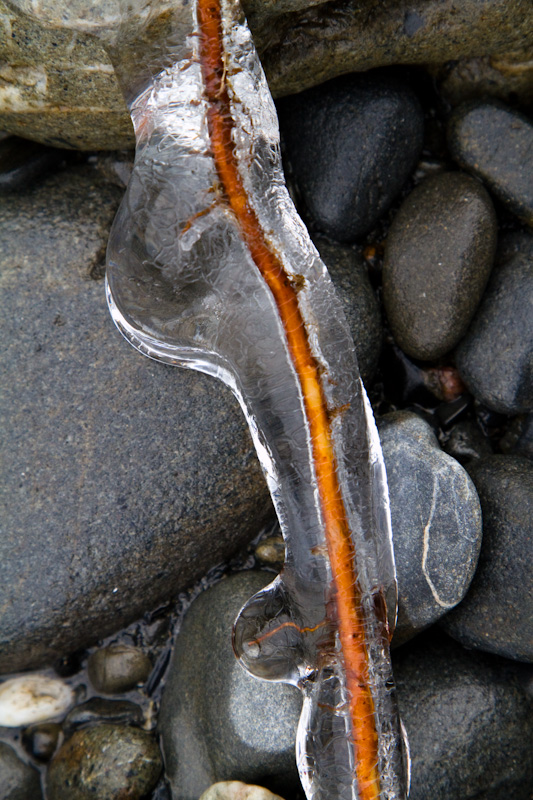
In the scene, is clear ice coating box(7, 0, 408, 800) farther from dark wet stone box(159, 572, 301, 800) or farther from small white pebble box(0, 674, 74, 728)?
small white pebble box(0, 674, 74, 728)

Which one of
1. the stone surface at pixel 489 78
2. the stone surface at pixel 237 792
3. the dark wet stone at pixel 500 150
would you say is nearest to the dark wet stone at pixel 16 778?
the stone surface at pixel 237 792

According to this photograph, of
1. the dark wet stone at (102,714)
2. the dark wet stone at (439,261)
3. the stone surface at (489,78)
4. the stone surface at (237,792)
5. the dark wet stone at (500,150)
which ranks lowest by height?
the stone surface at (237,792)

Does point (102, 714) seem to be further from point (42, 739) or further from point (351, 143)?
point (351, 143)

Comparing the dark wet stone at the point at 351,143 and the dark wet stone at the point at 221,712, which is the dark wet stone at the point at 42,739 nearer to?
the dark wet stone at the point at 221,712

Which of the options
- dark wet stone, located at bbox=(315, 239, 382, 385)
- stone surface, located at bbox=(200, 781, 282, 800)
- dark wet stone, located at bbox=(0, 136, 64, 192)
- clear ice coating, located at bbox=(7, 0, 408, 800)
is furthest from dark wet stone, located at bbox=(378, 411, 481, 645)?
dark wet stone, located at bbox=(0, 136, 64, 192)

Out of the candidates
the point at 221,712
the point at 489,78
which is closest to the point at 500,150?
the point at 489,78

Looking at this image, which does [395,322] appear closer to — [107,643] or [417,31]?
[417,31]
